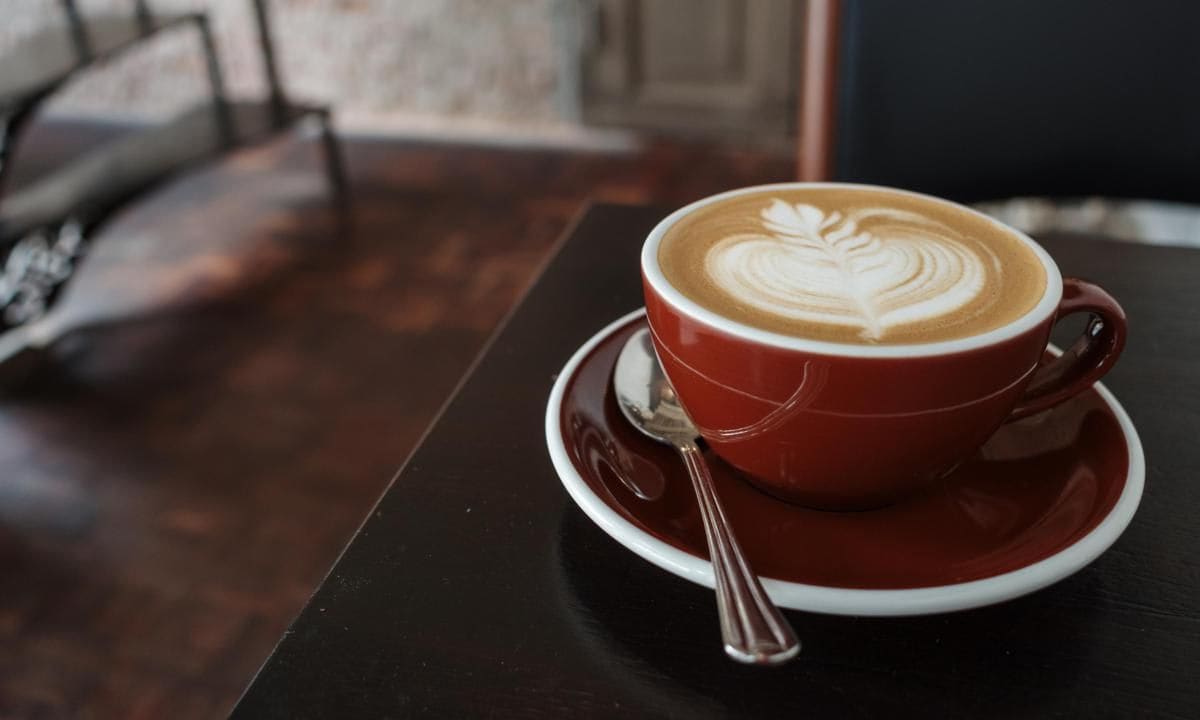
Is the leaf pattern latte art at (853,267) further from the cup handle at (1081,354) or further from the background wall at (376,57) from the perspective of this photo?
the background wall at (376,57)

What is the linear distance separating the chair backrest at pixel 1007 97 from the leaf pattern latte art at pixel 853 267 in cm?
38

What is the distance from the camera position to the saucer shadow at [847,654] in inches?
10.1

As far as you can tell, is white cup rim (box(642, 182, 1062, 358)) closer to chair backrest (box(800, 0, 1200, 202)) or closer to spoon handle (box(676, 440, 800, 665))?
spoon handle (box(676, 440, 800, 665))

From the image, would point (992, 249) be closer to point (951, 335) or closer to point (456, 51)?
point (951, 335)

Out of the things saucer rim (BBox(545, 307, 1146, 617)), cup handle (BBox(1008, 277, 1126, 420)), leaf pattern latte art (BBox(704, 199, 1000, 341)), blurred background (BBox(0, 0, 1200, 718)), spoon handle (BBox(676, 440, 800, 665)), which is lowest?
blurred background (BBox(0, 0, 1200, 718))

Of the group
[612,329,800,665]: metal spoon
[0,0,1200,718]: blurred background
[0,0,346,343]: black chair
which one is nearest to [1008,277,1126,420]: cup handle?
[612,329,800,665]: metal spoon

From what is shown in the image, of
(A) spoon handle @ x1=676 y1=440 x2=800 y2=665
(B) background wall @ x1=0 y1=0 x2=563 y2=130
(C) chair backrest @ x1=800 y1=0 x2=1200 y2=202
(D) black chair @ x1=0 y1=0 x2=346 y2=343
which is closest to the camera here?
(A) spoon handle @ x1=676 y1=440 x2=800 y2=665

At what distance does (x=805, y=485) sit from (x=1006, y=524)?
2.5 inches

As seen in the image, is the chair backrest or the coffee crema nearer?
the coffee crema

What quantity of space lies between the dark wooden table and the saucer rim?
2 centimetres

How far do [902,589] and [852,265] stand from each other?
11 centimetres

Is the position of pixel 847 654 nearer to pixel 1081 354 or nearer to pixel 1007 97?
pixel 1081 354

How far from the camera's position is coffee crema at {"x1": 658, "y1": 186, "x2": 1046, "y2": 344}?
0.29 meters

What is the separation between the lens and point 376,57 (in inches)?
87.3
